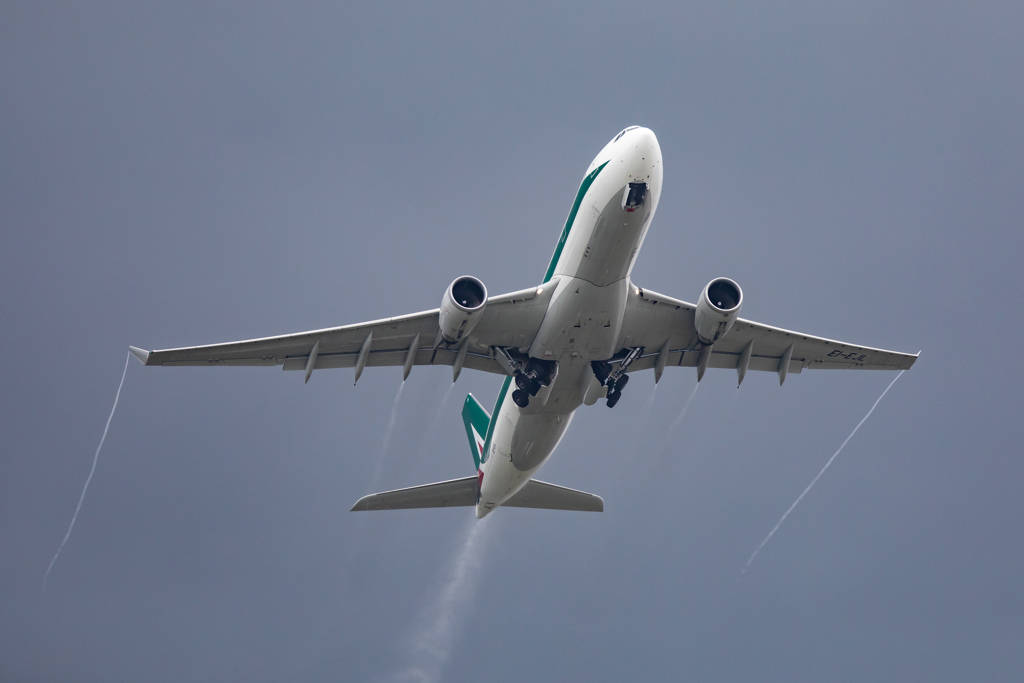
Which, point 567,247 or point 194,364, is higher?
point 567,247

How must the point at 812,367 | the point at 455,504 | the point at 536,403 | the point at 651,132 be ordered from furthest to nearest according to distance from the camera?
the point at 455,504 < the point at 812,367 < the point at 536,403 < the point at 651,132

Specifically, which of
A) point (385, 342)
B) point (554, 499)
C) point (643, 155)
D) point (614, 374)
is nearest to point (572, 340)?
point (614, 374)

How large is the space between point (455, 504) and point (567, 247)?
1288cm

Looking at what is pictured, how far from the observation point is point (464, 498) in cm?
3669

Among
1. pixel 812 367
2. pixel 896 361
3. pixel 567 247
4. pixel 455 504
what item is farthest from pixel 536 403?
pixel 896 361

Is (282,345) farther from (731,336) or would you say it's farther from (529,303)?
(731,336)

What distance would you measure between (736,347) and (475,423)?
10978 millimetres

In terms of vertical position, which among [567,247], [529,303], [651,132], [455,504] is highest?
[651,132]

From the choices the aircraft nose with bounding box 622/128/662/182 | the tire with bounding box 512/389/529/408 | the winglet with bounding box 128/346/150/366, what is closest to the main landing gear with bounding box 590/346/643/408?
the tire with bounding box 512/389/529/408

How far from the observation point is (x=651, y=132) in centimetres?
2652

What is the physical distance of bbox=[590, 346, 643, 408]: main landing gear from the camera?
30.3m

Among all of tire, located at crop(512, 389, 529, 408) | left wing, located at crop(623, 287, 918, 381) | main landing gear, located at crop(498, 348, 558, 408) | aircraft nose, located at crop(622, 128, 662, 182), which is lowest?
tire, located at crop(512, 389, 529, 408)

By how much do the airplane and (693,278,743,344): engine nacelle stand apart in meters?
0.04

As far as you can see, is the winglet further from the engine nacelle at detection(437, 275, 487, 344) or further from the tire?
the tire
